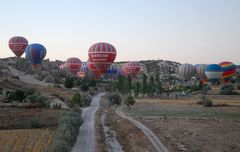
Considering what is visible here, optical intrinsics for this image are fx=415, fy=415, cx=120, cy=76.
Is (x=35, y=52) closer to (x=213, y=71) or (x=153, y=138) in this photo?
(x=213, y=71)

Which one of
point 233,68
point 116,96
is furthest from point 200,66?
point 116,96

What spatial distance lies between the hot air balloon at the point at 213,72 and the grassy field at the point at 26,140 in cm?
10712

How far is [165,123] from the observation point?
50.3m

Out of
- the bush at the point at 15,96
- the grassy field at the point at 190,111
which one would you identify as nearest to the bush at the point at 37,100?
the bush at the point at 15,96

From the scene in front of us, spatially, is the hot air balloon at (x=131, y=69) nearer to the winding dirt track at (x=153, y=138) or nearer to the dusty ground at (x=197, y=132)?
the dusty ground at (x=197, y=132)

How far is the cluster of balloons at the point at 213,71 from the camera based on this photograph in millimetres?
144000

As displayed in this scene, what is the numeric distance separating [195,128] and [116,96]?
50.9m

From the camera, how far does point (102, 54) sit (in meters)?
106

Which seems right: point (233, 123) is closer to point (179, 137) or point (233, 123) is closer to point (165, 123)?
point (165, 123)

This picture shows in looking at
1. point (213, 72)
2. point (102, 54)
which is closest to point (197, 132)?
point (102, 54)

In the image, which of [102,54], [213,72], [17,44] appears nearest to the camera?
[102,54]

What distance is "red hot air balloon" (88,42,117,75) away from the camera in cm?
10562

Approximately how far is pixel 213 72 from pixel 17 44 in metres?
68.1

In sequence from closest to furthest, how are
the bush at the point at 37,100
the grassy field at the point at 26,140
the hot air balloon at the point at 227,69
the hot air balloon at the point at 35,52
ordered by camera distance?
the grassy field at the point at 26,140
the bush at the point at 37,100
the hot air balloon at the point at 35,52
the hot air balloon at the point at 227,69
